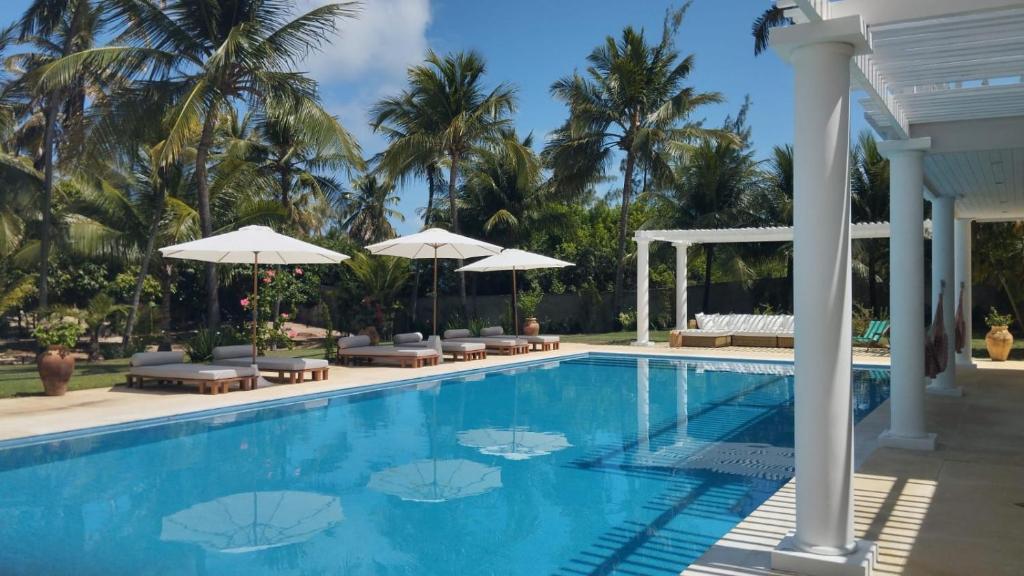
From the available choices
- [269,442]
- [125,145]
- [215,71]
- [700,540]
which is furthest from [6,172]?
[700,540]

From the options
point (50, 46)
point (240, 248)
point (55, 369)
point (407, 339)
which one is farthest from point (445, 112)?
point (55, 369)

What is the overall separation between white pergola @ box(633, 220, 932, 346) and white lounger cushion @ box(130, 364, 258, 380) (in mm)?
11464

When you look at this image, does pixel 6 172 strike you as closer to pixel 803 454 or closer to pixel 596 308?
pixel 596 308

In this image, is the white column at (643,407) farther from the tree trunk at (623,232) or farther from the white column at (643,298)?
the tree trunk at (623,232)

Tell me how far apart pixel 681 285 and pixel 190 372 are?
558 inches

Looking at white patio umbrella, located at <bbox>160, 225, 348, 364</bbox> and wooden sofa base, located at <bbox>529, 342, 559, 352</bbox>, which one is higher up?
white patio umbrella, located at <bbox>160, 225, 348, 364</bbox>

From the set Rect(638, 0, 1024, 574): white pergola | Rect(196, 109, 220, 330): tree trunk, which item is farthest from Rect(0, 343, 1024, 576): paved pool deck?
Rect(196, 109, 220, 330): tree trunk

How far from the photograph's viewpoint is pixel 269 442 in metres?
8.72

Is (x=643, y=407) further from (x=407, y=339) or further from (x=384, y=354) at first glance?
(x=407, y=339)

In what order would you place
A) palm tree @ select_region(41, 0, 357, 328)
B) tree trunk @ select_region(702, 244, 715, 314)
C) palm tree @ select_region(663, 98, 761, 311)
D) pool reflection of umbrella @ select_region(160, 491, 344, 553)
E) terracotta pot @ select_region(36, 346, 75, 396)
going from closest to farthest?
pool reflection of umbrella @ select_region(160, 491, 344, 553), terracotta pot @ select_region(36, 346, 75, 396), palm tree @ select_region(41, 0, 357, 328), palm tree @ select_region(663, 98, 761, 311), tree trunk @ select_region(702, 244, 715, 314)

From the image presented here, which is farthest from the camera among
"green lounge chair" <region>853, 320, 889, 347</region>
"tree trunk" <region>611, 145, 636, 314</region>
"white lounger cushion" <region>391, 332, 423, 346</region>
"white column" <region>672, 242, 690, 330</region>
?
"tree trunk" <region>611, 145, 636, 314</region>

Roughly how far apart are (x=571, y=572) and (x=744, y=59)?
40801 mm

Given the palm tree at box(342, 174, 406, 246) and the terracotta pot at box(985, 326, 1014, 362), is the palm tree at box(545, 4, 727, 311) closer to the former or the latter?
the terracotta pot at box(985, 326, 1014, 362)

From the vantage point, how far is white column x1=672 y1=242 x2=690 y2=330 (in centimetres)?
2162
